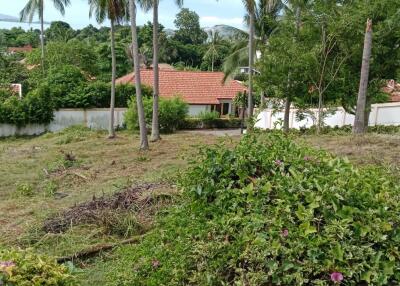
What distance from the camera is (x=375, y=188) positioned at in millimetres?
3023

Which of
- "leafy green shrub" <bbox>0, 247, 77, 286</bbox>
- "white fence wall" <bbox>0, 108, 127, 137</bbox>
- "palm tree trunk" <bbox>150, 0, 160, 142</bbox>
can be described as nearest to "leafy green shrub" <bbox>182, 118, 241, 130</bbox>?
"white fence wall" <bbox>0, 108, 127, 137</bbox>

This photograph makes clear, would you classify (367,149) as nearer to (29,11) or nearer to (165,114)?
(165,114)

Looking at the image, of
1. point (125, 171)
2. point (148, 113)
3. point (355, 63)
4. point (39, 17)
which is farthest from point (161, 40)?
point (125, 171)

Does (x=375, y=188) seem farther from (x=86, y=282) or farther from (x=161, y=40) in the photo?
(x=161, y=40)

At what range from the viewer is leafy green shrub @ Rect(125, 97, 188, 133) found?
70.4ft

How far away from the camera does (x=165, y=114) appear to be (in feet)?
71.5

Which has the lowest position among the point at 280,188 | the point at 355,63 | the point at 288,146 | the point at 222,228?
the point at 222,228

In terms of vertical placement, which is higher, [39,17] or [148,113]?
Answer: [39,17]

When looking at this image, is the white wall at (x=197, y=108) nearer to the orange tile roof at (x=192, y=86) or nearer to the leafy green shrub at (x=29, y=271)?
the orange tile roof at (x=192, y=86)

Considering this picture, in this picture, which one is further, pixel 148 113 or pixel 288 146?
pixel 148 113

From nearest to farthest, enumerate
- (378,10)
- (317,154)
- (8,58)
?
(317,154)
(378,10)
(8,58)

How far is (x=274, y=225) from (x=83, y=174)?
8275 mm

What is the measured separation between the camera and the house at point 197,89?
30250 millimetres

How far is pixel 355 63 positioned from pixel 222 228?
525 inches
